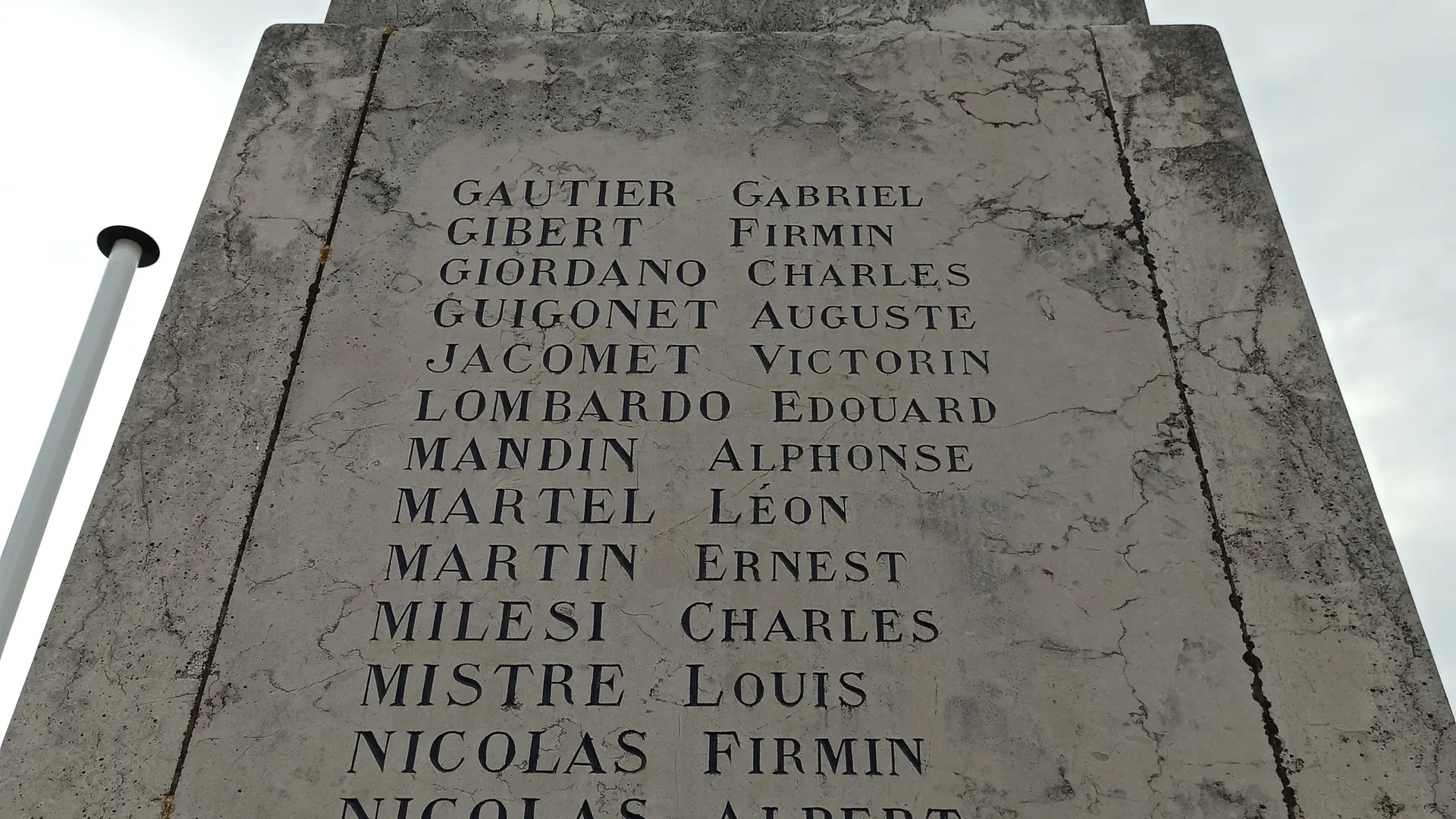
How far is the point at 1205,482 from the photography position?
3859mm

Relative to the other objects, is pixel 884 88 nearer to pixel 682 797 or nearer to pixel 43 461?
pixel 682 797

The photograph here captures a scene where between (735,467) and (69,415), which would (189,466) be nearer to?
(69,415)

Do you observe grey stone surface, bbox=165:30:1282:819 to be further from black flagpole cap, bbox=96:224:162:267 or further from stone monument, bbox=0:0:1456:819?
black flagpole cap, bbox=96:224:162:267

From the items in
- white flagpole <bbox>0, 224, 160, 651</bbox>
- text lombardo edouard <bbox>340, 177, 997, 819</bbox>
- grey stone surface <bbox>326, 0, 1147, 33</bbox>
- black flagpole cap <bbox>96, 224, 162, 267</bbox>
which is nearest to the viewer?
text lombardo edouard <bbox>340, 177, 997, 819</bbox>

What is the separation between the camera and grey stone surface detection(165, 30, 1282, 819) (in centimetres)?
335

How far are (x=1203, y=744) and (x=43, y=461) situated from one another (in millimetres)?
3407

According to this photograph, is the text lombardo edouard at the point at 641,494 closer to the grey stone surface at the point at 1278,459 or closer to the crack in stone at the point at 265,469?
the crack in stone at the point at 265,469

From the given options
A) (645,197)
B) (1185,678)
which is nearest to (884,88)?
(645,197)

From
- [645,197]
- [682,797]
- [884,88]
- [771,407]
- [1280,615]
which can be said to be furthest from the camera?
[884,88]

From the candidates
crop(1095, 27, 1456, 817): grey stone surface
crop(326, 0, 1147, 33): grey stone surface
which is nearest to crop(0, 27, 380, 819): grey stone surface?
crop(326, 0, 1147, 33): grey stone surface

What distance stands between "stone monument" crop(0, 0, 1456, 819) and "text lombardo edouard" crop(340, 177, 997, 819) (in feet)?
0.05

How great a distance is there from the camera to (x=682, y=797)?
3285 millimetres

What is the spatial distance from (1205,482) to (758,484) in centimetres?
138

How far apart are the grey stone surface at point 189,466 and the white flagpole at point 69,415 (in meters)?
0.19
